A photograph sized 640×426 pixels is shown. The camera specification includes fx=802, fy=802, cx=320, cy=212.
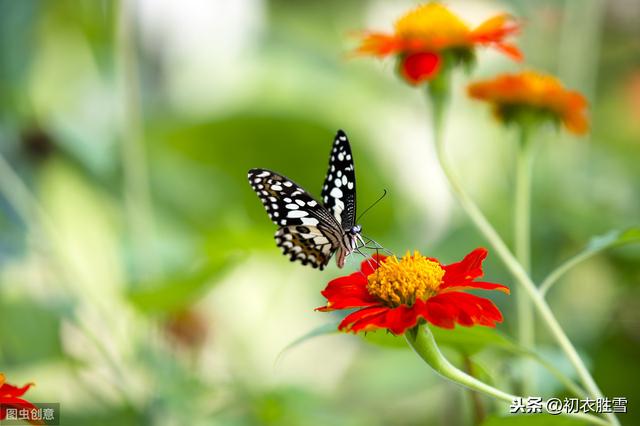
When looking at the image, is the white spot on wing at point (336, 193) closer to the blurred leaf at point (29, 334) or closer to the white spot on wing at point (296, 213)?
the white spot on wing at point (296, 213)

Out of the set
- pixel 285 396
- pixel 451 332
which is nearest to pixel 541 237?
pixel 285 396

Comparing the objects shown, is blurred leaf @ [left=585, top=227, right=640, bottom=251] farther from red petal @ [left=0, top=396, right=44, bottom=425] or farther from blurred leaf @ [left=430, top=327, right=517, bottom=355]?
red petal @ [left=0, top=396, right=44, bottom=425]

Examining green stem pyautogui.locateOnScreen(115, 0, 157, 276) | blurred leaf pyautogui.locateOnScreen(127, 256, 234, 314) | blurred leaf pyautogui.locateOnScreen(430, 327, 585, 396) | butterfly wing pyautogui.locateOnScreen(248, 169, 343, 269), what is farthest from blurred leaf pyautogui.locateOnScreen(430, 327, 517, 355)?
green stem pyautogui.locateOnScreen(115, 0, 157, 276)

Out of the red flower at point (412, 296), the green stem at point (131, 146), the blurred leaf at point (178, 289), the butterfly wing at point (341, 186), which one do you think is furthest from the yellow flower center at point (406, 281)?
the green stem at point (131, 146)

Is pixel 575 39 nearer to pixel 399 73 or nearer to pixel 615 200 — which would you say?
pixel 615 200

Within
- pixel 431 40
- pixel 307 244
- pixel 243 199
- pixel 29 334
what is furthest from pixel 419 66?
pixel 243 199

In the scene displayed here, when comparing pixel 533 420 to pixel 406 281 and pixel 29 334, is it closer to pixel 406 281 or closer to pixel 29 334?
pixel 406 281

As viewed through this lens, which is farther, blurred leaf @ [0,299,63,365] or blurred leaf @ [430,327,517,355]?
blurred leaf @ [0,299,63,365]
